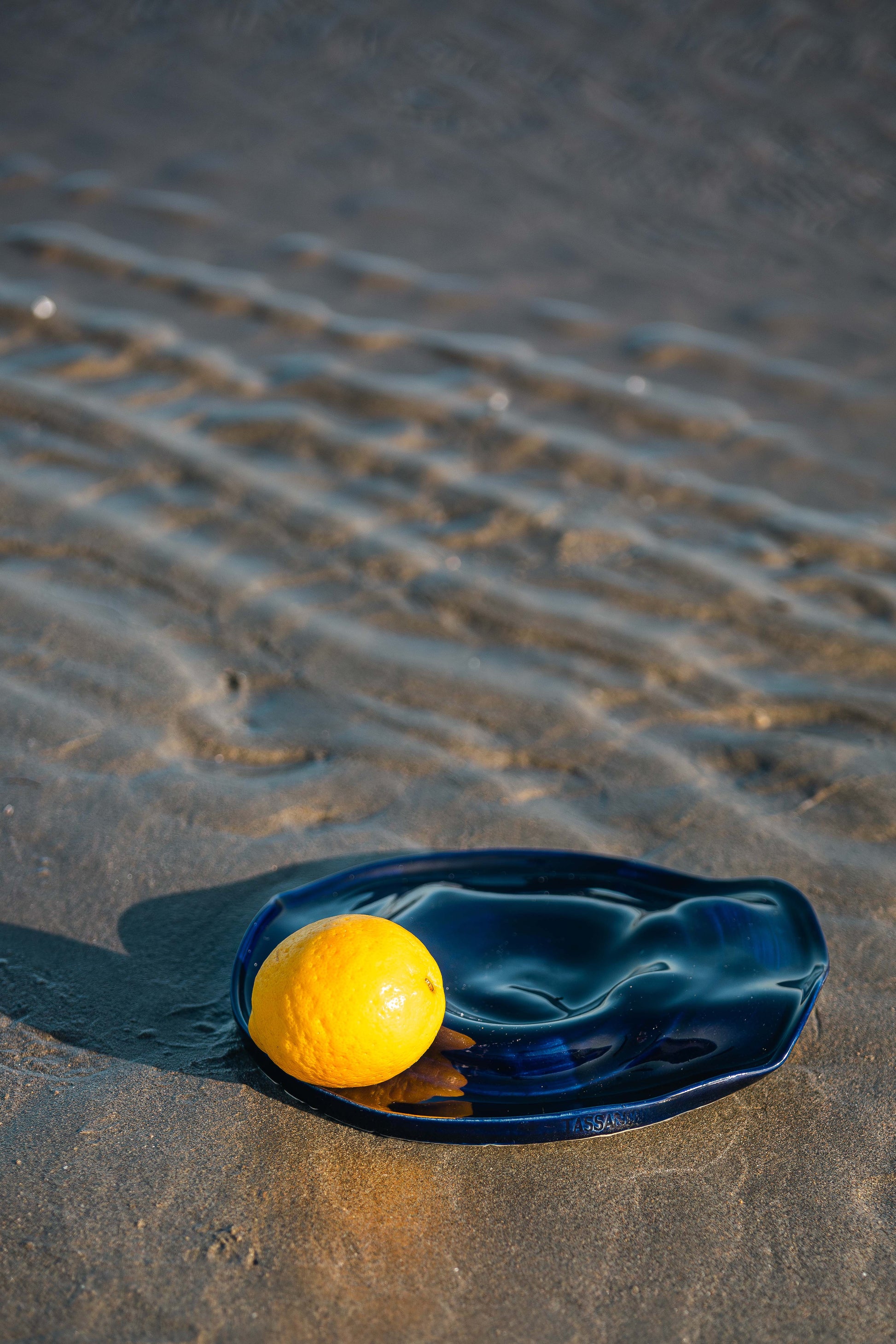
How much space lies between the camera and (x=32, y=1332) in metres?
1.54

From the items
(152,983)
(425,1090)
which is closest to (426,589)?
(152,983)

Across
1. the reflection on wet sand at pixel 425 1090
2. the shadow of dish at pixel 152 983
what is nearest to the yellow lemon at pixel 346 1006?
the reflection on wet sand at pixel 425 1090

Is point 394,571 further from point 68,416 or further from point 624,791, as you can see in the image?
point 68,416

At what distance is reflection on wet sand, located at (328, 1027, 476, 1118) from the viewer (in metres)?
1.79

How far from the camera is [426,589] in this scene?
11.5 feet

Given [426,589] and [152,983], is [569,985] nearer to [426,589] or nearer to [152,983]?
[152,983]

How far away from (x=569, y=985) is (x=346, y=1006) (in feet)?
1.63

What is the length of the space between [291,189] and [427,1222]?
5.21 m

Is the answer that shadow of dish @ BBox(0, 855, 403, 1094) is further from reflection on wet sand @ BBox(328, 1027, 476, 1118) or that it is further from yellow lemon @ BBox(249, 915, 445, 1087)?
yellow lemon @ BBox(249, 915, 445, 1087)

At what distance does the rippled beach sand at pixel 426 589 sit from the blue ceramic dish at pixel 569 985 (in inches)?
3.8

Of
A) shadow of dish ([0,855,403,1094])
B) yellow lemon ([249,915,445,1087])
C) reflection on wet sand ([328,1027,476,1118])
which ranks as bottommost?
shadow of dish ([0,855,403,1094])

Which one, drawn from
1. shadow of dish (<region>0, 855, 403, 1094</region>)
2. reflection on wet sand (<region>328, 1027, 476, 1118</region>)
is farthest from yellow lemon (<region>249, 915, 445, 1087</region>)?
shadow of dish (<region>0, 855, 403, 1094</region>)

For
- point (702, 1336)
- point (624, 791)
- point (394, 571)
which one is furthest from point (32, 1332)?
point (394, 571)

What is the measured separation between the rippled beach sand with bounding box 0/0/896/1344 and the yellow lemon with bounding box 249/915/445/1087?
159 millimetres
